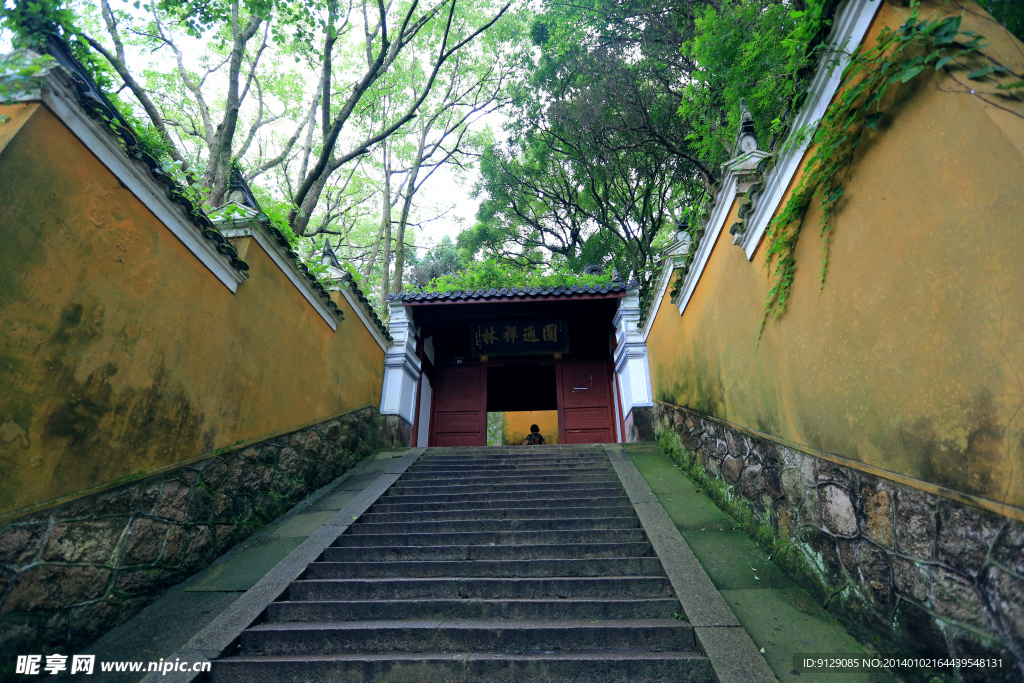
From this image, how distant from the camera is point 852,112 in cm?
250

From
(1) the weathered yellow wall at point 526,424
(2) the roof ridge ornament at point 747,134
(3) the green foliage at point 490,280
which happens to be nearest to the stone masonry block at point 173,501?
(2) the roof ridge ornament at point 747,134

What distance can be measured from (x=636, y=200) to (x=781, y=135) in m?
11.1

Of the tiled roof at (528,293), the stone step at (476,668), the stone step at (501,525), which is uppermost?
the tiled roof at (528,293)

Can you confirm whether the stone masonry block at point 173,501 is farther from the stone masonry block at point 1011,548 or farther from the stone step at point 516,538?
the stone masonry block at point 1011,548

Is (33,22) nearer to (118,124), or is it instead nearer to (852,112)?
(118,124)

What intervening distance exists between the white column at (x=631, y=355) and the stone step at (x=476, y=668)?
5.57 metres

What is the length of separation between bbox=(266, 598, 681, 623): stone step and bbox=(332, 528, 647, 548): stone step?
834 millimetres

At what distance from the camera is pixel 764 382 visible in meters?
3.72

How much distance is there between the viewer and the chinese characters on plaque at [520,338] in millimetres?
9781

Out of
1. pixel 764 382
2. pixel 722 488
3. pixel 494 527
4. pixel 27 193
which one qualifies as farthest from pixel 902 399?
pixel 27 193

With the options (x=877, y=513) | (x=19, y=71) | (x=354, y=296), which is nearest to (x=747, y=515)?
(x=877, y=513)

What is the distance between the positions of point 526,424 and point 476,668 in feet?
52.6

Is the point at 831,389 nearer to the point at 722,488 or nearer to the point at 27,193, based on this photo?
the point at 722,488

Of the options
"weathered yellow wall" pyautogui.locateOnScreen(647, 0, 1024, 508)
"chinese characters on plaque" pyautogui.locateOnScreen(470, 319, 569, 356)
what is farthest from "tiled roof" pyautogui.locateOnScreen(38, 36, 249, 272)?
"chinese characters on plaque" pyautogui.locateOnScreen(470, 319, 569, 356)
